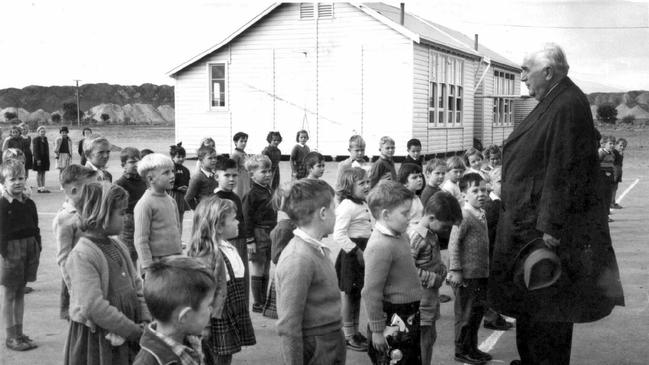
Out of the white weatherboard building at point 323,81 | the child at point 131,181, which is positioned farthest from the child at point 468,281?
the white weatherboard building at point 323,81

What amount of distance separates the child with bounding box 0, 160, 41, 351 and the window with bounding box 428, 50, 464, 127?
20.3 m

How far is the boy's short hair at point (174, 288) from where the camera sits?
255 centimetres

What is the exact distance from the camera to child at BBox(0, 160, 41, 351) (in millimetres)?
5410

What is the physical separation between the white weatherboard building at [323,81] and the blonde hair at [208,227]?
1917 cm

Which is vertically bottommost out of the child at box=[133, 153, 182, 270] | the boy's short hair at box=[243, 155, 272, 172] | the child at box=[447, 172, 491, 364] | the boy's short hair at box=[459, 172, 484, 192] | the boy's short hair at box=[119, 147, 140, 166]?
the child at box=[447, 172, 491, 364]

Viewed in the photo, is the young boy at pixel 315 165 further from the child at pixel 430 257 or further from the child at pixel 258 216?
the child at pixel 430 257

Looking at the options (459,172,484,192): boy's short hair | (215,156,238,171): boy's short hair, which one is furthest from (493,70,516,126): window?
(459,172,484,192): boy's short hair

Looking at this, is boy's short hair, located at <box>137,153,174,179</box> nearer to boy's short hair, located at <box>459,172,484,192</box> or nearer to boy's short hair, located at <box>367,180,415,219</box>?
boy's short hair, located at <box>367,180,415,219</box>

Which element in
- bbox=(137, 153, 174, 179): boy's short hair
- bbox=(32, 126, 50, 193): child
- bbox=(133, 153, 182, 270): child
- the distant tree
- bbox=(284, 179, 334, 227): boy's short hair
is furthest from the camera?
the distant tree

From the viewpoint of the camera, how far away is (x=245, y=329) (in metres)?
4.15

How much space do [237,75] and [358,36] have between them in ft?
15.8

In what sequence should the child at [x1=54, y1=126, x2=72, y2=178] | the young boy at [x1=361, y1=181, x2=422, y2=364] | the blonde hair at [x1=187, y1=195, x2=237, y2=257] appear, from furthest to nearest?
the child at [x1=54, y1=126, x2=72, y2=178] < the blonde hair at [x1=187, y1=195, x2=237, y2=257] < the young boy at [x1=361, y1=181, x2=422, y2=364]

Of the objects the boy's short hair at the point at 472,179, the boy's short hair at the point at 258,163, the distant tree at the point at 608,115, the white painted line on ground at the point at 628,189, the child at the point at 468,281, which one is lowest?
the white painted line on ground at the point at 628,189

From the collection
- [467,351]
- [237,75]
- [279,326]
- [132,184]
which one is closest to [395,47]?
[237,75]
